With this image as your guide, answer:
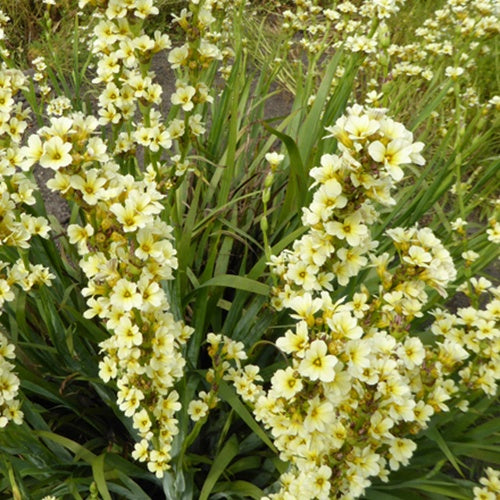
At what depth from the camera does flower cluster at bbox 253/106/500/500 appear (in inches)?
43.5

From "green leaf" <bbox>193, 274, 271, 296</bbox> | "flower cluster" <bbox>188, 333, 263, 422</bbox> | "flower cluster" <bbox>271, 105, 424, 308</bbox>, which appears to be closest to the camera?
"flower cluster" <bbox>271, 105, 424, 308</bbox>

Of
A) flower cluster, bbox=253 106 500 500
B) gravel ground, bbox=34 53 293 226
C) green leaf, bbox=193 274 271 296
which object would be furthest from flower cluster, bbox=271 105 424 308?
gravel ground, bbox=34 53 293 226

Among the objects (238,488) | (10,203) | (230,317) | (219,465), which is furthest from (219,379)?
(10,203)

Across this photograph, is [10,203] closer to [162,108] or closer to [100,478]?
[100,478]

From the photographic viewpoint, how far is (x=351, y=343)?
1.11 meters

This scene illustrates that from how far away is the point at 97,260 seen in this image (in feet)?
4.06

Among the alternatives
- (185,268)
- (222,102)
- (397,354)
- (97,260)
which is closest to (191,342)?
(185,268)

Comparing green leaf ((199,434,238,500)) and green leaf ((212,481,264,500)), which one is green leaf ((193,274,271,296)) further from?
green leaf ((212,481,264,500))

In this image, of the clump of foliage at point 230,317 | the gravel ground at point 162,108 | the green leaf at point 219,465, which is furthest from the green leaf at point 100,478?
the gravel ground at point 162,108

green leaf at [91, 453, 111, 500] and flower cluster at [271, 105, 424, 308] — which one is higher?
flower cluster at [271, 105, 424, 308]

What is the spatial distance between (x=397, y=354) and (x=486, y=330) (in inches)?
21.1

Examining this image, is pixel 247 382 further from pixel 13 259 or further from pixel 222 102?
pixel 222 102

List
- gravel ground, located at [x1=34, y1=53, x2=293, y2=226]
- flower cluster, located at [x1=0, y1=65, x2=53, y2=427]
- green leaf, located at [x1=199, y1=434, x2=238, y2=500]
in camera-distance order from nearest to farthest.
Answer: flower cluster, located at [x1=0, y1=65, x2=53, y2=427] → green leaf, located at [x1=199, y1=434, x2=238, y2=500] → gravel ground, located at [x1=34, y1=53, x2=293, y2=226]

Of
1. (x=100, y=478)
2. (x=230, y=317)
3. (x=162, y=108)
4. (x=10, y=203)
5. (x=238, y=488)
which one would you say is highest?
(x=10, y=203)
